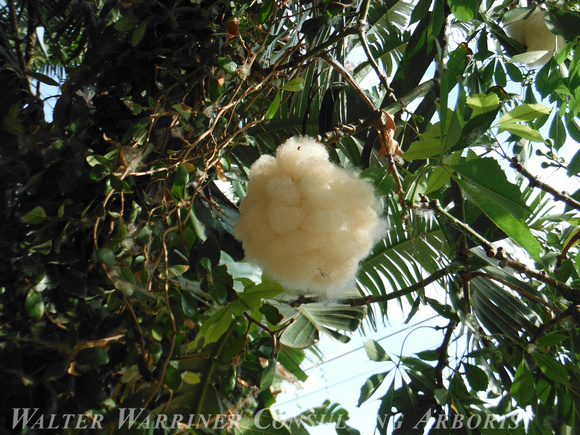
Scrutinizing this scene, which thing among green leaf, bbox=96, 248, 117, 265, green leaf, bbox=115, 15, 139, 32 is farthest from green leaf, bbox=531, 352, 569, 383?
green leaf, bbox=115, 15, 139, 32

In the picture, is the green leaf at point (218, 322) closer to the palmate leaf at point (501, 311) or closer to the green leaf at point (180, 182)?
the green leaf at point (180, 182)

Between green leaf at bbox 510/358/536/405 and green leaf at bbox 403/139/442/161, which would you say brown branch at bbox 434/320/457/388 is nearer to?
green leaf at bbox 510/358/536/405

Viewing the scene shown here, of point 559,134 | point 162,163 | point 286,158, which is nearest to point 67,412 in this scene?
point 162,163

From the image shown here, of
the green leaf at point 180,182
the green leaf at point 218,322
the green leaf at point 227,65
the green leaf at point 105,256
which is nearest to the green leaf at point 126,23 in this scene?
the green leaf at point 227,65

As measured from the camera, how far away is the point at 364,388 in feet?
2.44

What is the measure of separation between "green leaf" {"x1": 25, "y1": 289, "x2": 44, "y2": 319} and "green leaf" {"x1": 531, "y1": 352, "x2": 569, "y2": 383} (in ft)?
2.56

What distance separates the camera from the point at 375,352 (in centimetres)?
76

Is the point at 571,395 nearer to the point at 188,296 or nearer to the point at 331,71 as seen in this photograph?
the point at 188,296

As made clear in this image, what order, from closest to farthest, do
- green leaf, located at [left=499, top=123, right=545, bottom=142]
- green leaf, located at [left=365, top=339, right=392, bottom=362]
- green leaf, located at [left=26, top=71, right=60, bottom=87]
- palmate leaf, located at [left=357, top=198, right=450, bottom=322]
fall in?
1. green leaf, located at [left=499, top=123, right=545, bottom=142]
2. green leaf, located at [left=365, top=339, right=392, bottom=362]
3. green leaf, located at [left=26, top=71, right=60, bottom=87]
4. palmate leaf, located at [left=357, top=198, right=450, bottom=322]

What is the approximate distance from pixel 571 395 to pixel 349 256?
46 centimetres

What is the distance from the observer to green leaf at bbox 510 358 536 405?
2.07 feet

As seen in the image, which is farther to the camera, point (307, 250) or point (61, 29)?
point (61, 29)

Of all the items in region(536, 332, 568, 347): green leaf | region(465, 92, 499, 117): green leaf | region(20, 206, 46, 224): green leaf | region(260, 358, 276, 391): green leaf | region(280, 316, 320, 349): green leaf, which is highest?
region(20, 206, 46, 224): green leaf

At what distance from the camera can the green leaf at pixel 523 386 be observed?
631 mm
